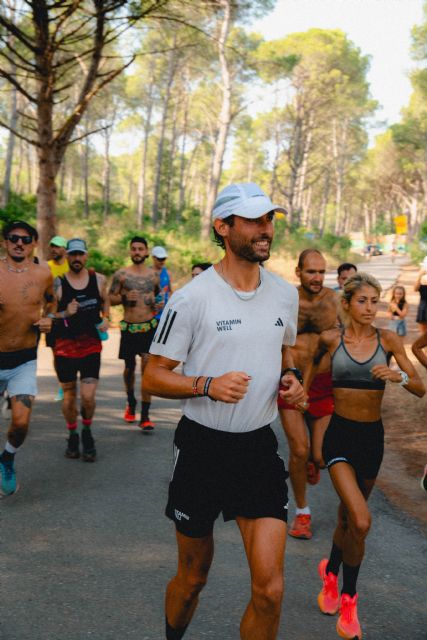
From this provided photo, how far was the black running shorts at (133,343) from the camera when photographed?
743 cm

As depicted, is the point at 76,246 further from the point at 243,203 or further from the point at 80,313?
the point at 243,203

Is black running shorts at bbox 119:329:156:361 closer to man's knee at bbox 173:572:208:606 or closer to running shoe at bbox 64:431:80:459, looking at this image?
running shoe at bbox 64:431:80:459

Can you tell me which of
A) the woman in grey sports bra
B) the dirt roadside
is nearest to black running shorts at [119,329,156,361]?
the dirt roadside

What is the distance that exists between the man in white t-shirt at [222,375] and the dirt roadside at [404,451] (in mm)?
2987

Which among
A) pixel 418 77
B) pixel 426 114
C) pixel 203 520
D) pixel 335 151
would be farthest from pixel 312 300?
pixel 335 151

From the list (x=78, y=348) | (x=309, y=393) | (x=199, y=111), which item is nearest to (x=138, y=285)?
(x=78, y=348)

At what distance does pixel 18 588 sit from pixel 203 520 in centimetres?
161

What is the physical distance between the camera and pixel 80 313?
6.13m

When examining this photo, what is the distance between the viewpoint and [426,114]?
4447 centimetres

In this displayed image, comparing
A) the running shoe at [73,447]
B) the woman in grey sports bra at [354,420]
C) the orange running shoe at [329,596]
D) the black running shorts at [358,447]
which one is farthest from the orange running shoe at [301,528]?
the running shoe at [73,447]

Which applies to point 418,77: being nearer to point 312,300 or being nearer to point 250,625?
point 312,300

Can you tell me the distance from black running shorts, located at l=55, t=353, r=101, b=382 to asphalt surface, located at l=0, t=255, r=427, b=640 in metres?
0.81

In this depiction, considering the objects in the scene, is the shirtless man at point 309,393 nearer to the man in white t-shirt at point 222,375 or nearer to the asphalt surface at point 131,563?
the asphalt surface at point 131,563

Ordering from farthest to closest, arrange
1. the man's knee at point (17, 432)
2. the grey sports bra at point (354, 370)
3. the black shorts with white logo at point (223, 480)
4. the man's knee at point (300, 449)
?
the man's knee at point (17, 432)
the man's knee at point (300, 449)
the grey sports bra at point (354, 370)
the black shorts with white logo at point (223, 480)
